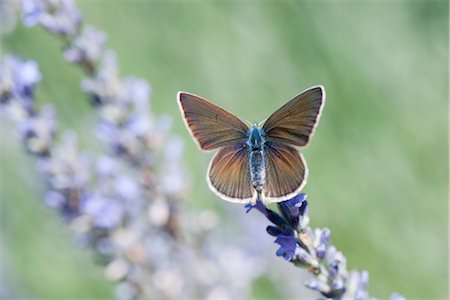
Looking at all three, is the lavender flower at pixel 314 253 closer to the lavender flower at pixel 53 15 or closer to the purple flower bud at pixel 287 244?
the purple flower bud at pixel 287 244

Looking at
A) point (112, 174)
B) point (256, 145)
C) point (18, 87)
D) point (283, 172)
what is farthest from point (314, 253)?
point (18, 87)

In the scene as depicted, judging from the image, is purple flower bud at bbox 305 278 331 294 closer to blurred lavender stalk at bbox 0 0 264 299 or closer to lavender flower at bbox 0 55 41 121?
blurred lavender stalk at bbox 0 0 264 299

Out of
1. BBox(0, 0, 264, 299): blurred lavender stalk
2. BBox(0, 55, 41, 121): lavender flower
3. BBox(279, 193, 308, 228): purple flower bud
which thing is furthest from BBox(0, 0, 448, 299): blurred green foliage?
BBox(279, 193, 308, 228): purple flower bud

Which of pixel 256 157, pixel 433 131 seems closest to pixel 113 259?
pixel 256 157

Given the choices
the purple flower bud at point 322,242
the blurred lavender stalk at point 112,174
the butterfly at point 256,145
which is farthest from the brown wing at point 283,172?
the blurred lavender stalk at point 112,174

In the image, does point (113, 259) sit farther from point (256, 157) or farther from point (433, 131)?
point (433, 131)
